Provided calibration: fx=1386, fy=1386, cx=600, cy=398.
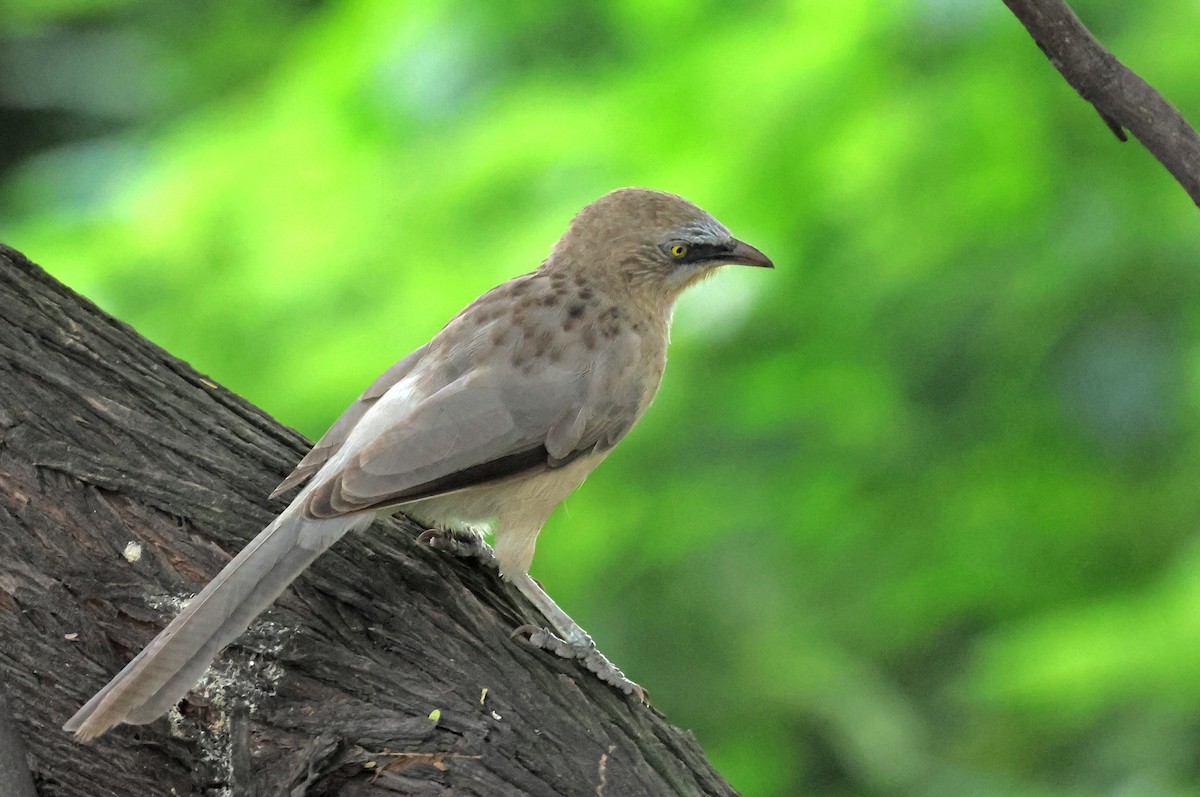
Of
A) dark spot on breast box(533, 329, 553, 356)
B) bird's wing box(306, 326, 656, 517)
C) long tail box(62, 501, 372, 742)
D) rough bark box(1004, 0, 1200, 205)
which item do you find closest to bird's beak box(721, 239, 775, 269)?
bird's wing box(306, 326, 656, 517)

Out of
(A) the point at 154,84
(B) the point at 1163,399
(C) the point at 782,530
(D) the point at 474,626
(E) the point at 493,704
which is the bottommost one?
(E) the point at 493,704

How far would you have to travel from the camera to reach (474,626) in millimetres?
3600

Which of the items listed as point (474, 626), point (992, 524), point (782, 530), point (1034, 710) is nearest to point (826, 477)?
point (782, 530)

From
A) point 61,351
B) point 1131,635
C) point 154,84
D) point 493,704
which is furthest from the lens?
point 154,84

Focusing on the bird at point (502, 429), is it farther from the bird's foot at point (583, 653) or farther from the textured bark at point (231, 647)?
the textured bark at point (231, 647)

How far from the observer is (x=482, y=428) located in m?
3.90

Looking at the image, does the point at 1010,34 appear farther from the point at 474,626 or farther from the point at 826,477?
the point at 474,626

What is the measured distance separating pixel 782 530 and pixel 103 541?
3.66 m

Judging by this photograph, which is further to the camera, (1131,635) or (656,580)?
(656,580)

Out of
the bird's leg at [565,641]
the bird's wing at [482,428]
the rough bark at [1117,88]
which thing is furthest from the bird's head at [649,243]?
the rough bark at [1117,88]

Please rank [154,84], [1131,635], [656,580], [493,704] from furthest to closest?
[154,84] → [656,580] → [1131,635] → [493,704]

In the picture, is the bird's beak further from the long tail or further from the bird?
the long tail

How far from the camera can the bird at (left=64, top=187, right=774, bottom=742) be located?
3246 mm

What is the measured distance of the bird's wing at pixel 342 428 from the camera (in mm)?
3773
